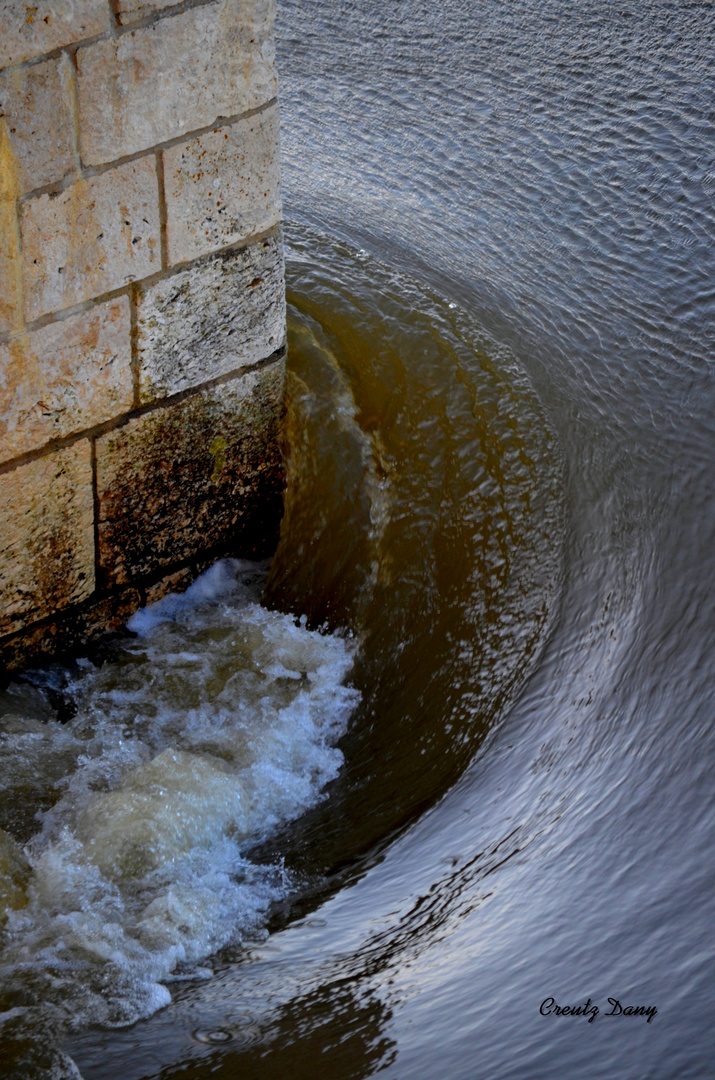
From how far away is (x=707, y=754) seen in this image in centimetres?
212

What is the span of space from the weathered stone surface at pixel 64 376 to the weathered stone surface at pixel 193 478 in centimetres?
12

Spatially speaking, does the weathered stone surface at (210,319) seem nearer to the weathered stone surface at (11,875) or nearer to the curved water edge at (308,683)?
the curved water edge at (308,683)

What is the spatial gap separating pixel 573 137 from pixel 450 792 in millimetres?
3062

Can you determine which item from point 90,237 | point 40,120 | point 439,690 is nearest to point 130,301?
point 90,237

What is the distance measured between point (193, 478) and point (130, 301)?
589mm

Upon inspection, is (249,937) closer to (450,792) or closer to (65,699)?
(450,792)

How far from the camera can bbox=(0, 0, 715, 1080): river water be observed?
180cm

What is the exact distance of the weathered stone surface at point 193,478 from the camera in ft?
9.46

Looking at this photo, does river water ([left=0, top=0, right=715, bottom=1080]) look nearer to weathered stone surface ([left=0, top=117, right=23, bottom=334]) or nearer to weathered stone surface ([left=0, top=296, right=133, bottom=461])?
weathered stone surface ([left=0, top=296, right=133, bottom=461])

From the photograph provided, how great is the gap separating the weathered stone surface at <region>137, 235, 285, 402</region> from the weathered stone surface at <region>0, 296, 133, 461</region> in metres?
0.08

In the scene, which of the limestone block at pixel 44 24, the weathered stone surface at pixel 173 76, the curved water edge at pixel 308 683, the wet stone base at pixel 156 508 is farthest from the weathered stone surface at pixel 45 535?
the limestone block at pixel 44 24

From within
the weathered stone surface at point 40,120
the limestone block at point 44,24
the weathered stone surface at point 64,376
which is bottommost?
the weathered stone surface at point 64,376

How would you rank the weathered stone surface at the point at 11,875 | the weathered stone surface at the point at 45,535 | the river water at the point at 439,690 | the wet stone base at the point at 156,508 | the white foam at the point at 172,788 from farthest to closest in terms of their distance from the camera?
the wet stone base at the point at 156,508, the weathered stone surface at the point at 45,535, the weathered stone surface at the point at 11,875, the white foam at the point at 172,788, the river water at the point at 439,690

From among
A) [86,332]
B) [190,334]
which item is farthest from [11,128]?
[190,334]
